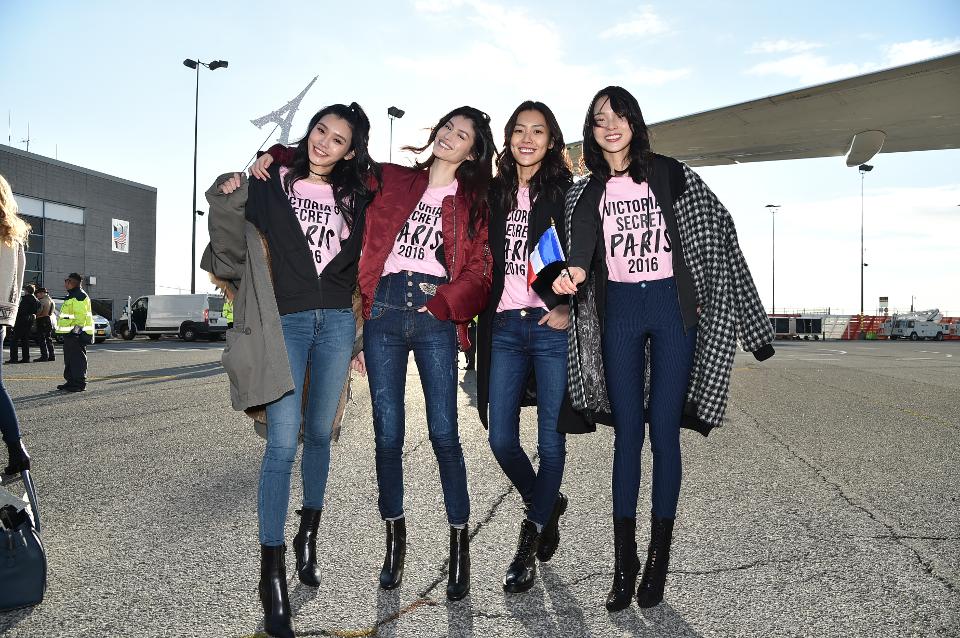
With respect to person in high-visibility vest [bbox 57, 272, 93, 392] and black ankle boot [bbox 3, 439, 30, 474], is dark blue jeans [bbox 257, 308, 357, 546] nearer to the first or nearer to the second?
black ankle boot [bbox 3, 439, 30, 474]

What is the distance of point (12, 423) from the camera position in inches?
157

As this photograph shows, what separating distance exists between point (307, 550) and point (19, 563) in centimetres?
99

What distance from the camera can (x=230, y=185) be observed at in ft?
9.37

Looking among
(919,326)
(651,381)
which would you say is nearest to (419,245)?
(651,381)

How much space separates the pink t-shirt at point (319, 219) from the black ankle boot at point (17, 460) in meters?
2.06

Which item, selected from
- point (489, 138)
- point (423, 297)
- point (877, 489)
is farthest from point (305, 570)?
point (877, 489)

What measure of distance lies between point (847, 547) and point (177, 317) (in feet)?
94.6

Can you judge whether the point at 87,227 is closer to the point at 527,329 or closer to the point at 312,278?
the point at 312,278

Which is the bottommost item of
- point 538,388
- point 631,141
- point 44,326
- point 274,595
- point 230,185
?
point 274,595

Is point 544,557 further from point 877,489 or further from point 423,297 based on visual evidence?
point 877,489

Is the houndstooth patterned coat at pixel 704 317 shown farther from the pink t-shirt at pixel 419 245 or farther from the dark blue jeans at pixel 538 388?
the pink t-shirt at pixel 419 245

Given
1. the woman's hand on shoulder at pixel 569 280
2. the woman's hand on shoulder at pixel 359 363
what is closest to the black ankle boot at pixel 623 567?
the woman's hand on shoulder at pixel 569 280

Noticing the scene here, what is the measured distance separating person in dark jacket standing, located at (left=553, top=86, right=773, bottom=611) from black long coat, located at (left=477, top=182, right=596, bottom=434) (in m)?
0.09

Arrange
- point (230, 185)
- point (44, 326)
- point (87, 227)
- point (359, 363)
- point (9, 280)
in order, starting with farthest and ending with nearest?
1. point (87, 227)
2. point (44, 326)
3. point (9, 280)
4. point (359, 363)
5. point (230, 185)
